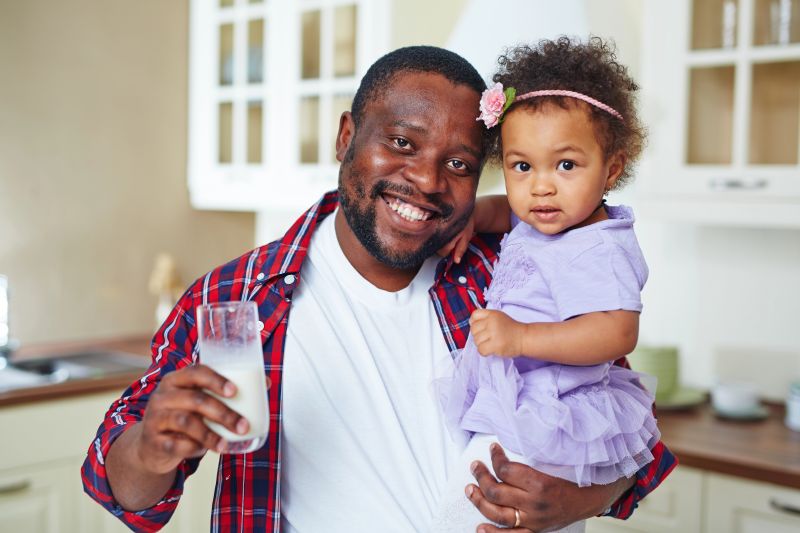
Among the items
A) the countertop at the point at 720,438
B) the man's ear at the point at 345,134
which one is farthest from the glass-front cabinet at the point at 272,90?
the man's ear at the point at 345,134

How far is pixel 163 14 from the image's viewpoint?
3420 millimetres

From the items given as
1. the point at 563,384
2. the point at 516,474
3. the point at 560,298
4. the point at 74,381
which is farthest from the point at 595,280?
the point at 74,381

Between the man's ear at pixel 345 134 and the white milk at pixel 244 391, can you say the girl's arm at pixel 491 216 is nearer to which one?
the man's ear at pixel 345 134

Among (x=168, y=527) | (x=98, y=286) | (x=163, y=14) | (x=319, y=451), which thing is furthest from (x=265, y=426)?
(x=163, y=14)

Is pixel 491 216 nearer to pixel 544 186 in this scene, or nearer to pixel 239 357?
pixel 544 186

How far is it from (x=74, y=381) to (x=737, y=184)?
2022 millimetres

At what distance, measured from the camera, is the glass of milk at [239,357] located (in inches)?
38.9

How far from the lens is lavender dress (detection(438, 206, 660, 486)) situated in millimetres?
1186

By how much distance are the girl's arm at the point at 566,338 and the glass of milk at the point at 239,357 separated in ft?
1.08

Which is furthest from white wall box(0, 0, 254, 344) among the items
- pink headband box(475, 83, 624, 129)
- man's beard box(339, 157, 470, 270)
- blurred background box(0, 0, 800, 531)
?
pink headband box(475, 83, 624, 129)

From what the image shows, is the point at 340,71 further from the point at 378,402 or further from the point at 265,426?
the point at 265,426

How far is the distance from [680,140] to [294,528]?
1.57 meters

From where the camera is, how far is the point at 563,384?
1.23 metres

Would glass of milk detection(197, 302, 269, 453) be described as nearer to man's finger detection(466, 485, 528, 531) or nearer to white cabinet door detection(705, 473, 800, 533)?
man's finger detection(466, 485, 528, 531)
